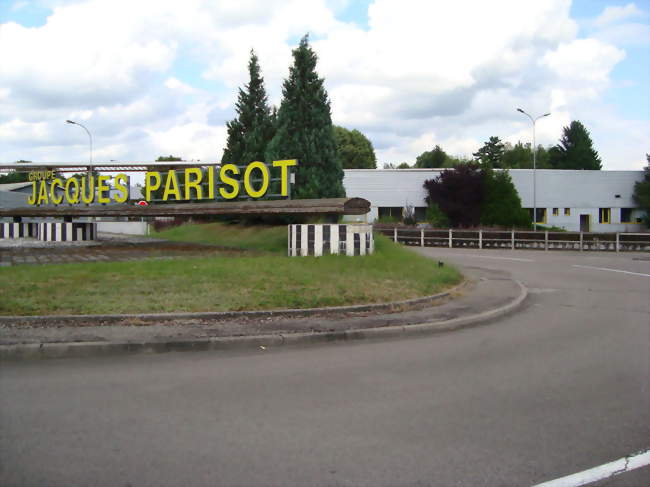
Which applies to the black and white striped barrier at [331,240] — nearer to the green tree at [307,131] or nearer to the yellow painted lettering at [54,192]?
the green tree at [307,131]

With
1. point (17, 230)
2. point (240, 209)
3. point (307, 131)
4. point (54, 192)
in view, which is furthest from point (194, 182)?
point (17, 230)

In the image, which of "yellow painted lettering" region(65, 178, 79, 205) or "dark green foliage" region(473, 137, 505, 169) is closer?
"yellow painted lettering" region(65, 178, 79, 205)

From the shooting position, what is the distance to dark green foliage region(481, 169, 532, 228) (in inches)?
1748

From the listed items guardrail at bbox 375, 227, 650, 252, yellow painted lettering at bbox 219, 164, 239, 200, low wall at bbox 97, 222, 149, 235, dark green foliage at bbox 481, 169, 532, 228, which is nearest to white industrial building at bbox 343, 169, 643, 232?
dark green foliage at bbox 481, 169, 532, 228

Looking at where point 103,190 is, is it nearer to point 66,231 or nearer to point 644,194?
point 66,231

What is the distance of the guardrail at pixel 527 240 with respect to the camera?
30956mm

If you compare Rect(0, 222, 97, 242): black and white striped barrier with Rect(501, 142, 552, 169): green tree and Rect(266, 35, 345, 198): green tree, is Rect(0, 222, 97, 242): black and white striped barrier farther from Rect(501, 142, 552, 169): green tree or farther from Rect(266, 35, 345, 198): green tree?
Rect(501, 142, 552, 169): green tree

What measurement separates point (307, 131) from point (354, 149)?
59753 millimetres

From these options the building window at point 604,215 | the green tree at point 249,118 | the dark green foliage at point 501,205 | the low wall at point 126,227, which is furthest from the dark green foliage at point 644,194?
the low wall at point 126,227

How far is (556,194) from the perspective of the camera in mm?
54062

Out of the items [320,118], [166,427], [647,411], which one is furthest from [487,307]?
[320,118]

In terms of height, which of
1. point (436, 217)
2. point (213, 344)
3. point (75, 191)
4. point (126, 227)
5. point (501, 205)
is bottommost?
point (213, 344)

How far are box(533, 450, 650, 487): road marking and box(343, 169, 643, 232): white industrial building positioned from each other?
46.5 m

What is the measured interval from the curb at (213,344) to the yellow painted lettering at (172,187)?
43.5 feet
